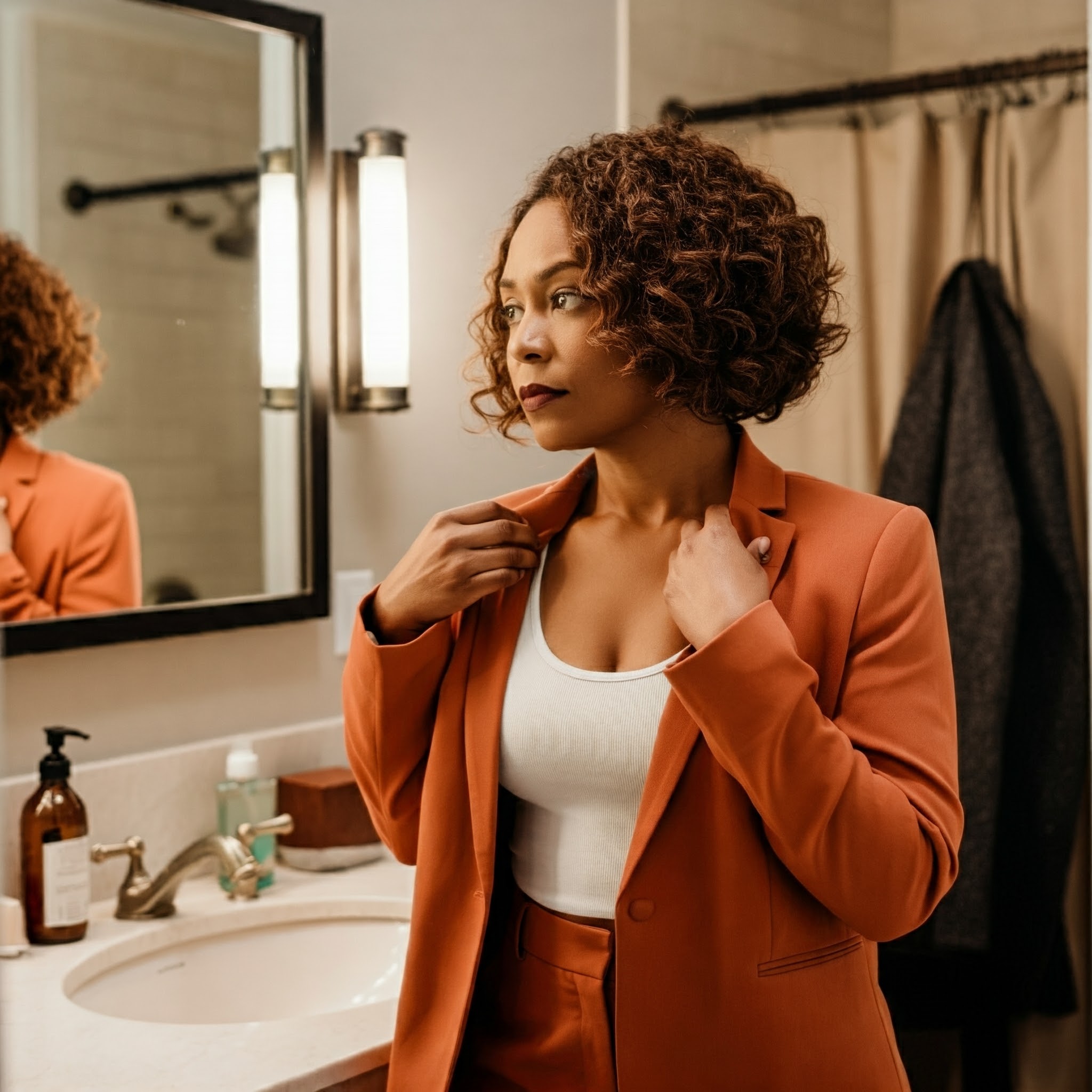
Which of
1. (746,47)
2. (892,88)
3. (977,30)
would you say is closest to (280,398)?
(892,88)

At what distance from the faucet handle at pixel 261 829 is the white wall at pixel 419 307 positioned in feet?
0.50

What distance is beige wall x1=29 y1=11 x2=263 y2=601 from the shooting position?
1.50 meters

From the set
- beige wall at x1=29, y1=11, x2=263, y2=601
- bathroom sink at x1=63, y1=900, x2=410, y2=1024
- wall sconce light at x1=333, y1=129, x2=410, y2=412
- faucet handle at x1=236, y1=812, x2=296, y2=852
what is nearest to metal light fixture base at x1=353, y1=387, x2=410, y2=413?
wall sconce light at x1=333, y1=129, x2=410, y2=412

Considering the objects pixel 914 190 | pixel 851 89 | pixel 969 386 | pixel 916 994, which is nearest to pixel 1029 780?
pixel 916 994

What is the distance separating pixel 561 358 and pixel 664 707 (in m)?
0.29

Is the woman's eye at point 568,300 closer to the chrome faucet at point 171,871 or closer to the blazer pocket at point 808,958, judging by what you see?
the blazer pocket at point 808,958

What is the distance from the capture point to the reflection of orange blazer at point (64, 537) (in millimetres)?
1460

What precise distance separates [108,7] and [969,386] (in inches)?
55.6

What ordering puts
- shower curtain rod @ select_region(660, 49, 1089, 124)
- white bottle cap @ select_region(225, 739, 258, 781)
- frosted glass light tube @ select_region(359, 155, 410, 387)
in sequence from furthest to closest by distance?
shower curtain rod @ select_region(660, 49, 1089, 124) → frosted glass light tube @ select_region(359, 155, 410, 387) → white bottle cap @ select_region(225, 739, 258, 781)

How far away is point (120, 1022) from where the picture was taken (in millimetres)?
1220

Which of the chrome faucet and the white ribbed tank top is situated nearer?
the white ribbed tank top

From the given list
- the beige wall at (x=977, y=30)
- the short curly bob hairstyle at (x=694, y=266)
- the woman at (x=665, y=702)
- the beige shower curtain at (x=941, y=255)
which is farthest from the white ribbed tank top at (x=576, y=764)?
the beige wall at (x=977, y=30)

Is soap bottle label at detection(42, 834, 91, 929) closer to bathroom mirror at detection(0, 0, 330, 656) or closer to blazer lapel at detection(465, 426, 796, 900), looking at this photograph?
bathroom mirror at detection(0, 0, 330, 656)

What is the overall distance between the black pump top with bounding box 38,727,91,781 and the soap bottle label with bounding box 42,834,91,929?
0.23ft
